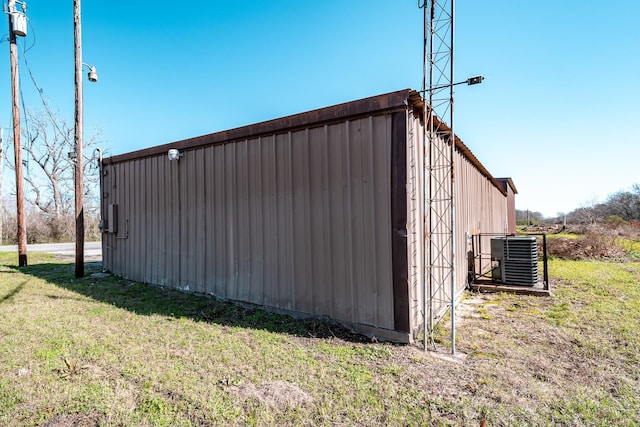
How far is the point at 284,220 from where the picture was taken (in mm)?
4426

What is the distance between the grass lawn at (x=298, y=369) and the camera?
217 centimetres

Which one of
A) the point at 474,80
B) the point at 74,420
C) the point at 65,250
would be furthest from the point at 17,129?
the point at 474,80

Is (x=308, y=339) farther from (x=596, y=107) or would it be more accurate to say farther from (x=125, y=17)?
(x=125, y=17)

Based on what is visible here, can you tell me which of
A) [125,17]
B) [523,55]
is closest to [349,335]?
[523,55]

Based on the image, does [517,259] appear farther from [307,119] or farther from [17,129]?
[17,129]

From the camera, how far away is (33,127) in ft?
67.8

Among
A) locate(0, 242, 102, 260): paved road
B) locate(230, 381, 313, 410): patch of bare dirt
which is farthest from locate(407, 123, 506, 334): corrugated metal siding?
locate(0, 242, 102, 260): paved road

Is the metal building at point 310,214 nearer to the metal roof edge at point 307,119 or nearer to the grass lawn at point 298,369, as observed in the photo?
the metal roof edge at point 307,119

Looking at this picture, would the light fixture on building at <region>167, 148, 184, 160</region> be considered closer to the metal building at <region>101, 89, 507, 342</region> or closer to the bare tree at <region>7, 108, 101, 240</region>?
the metal building at <region>101, 89, 507, 342</region>

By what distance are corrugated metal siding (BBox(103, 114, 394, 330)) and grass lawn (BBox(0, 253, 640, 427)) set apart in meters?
0.44

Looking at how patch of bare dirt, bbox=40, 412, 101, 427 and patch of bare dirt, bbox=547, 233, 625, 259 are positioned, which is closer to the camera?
patch of bare dirt, bbox=40, 412, 101, 427

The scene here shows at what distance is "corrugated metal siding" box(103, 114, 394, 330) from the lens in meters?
3.67

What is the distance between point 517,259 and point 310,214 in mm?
4486

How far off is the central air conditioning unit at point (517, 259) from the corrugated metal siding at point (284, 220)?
372cm
